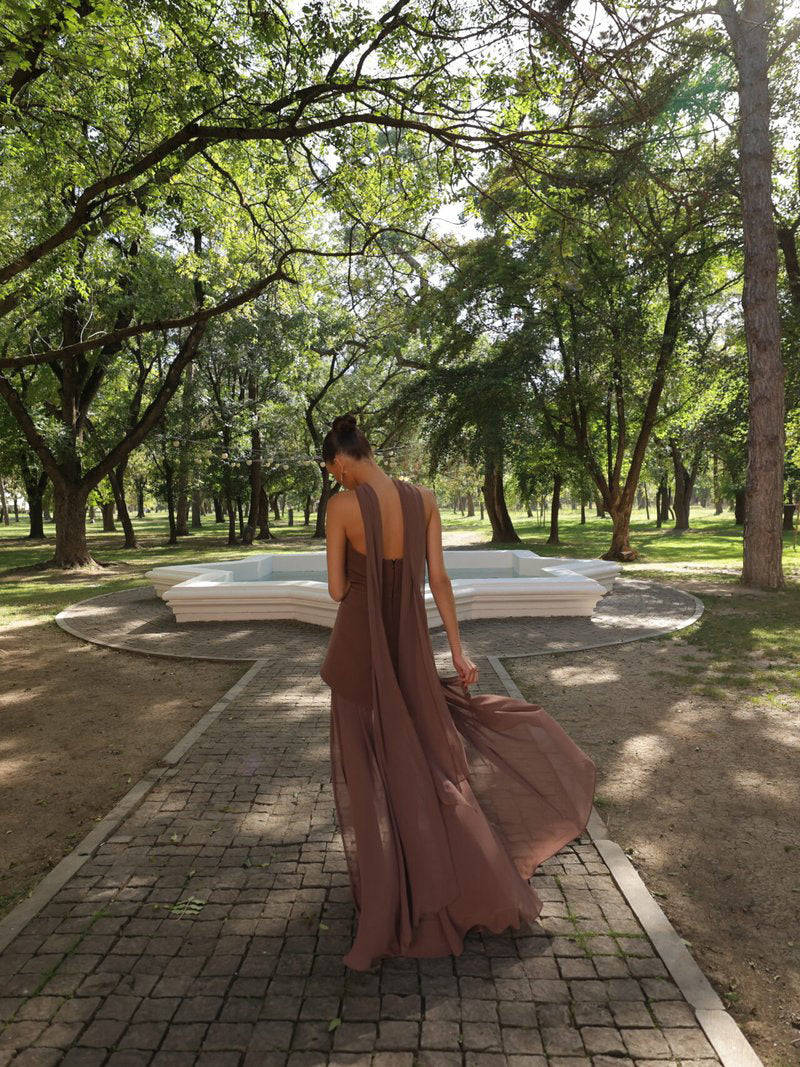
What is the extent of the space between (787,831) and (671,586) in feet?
32.7

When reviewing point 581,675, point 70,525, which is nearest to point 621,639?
point 581,675

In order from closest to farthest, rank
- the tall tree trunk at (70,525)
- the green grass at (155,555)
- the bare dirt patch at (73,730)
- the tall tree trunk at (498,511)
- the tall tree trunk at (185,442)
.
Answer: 1. the bare dirt patch at (73,730)
2. the green grass at (155,555)
3. the tall tree trunk at (70,525)
4. the tall tree trunk at (498,511)
5. the tall tree trunk at (185,442)

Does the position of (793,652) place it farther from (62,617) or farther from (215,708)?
(62,617)

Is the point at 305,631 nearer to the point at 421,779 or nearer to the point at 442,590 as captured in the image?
the point at 442,590

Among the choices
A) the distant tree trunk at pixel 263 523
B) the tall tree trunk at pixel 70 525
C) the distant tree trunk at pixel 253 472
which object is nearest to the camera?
the tall tree trunk at pixel 70 525

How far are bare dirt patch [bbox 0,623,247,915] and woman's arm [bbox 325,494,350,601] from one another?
89.1 inches

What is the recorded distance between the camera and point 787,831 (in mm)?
3672

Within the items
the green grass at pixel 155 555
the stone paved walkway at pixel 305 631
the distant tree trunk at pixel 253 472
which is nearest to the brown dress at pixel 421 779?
the stone paved walkway at pixel 305 631

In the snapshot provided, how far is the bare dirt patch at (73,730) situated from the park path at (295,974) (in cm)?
37

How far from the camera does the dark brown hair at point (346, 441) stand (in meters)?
2.91

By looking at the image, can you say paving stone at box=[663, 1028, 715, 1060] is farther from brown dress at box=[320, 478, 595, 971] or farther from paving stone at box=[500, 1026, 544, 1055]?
brown dress at box=[320, 478, 595, 971]

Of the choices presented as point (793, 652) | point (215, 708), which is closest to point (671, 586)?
point (793, 652)

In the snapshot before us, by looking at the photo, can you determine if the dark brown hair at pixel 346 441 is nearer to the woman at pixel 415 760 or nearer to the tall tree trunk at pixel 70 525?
the woman at pixel 415 760

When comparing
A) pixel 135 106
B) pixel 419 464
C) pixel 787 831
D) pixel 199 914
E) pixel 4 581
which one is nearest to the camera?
pixel 199 914
